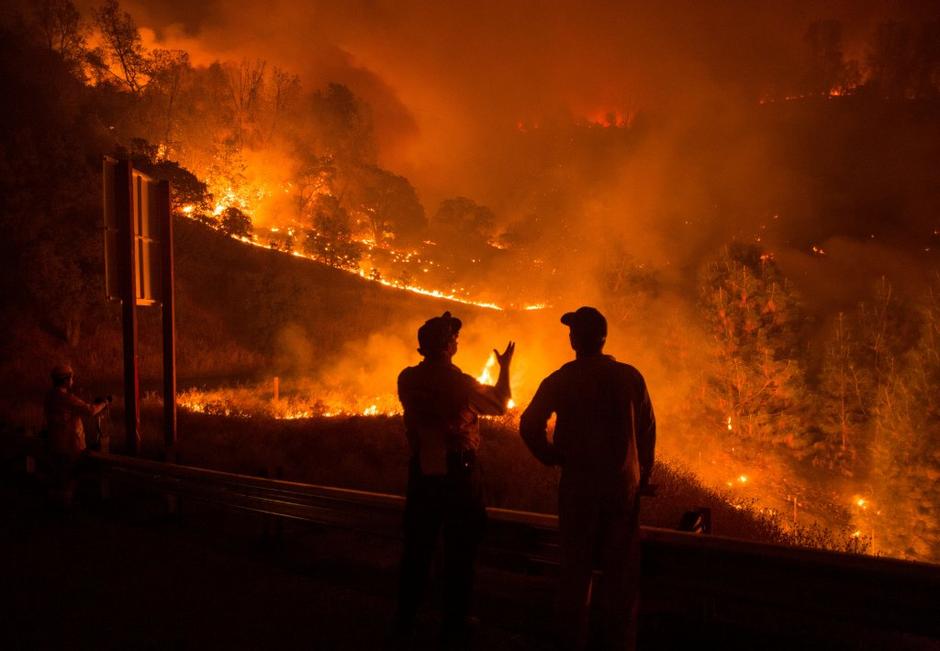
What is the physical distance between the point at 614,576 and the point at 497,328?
140 ft

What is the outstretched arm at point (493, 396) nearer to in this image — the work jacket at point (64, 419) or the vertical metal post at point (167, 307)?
the work jacket at point (64, 419)

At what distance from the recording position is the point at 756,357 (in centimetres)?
3856

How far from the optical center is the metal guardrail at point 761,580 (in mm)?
3381

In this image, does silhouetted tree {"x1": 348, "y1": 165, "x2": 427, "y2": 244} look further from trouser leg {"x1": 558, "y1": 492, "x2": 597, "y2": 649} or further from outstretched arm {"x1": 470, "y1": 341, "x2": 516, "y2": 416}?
trouser leg {"x1": 558, "y1": 492, "x2": 597, "y2": 649}

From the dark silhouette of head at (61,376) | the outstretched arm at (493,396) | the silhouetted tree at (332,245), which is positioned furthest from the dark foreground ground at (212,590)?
the silhouetted tree at (332,245)

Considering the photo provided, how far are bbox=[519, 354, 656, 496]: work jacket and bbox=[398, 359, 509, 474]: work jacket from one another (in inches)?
16.9

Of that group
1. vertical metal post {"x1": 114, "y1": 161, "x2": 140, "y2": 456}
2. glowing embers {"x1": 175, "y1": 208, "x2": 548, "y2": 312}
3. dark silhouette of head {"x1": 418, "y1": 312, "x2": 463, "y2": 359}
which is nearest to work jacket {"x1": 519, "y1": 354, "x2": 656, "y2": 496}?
dark silhouette of head {"x1": 418, "y1": 312, "x2": 463, "y2": 359}

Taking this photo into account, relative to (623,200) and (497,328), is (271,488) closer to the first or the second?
(497,328)

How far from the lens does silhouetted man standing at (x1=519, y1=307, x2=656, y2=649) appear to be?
12.0ft

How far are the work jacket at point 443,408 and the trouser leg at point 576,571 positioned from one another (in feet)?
2.62

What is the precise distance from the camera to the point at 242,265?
39.8 metres

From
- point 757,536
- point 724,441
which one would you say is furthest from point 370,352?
point 757,536

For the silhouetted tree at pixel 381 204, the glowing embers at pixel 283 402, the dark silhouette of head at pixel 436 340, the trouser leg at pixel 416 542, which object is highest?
the silhouetted tree at pixel 381 204

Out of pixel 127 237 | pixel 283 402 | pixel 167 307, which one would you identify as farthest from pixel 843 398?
pixel 127 237
